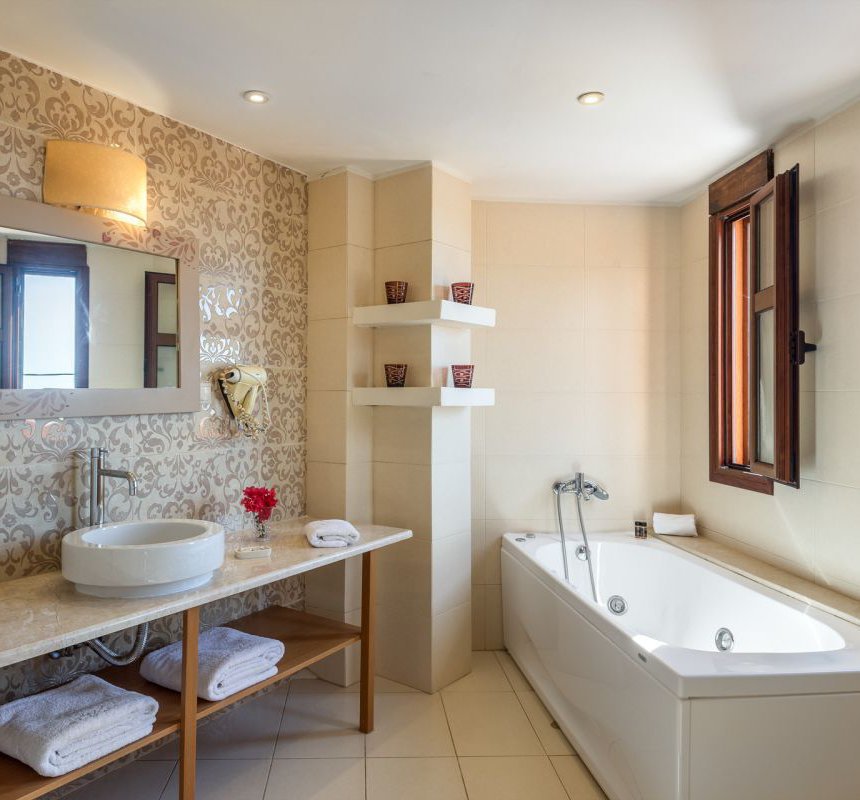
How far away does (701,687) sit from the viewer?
1.55 metres

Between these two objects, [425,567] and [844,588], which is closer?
[844,588]

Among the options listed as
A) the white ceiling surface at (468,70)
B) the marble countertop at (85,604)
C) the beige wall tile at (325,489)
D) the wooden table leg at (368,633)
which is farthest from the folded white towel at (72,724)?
the white ceiling surface at (468,70)

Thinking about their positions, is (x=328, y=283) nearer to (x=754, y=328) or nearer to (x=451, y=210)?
(x=451, y=210)

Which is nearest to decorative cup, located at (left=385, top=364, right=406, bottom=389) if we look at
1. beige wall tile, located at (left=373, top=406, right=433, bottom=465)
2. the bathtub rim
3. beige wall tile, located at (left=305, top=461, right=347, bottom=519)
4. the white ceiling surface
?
beige wall tile, located at (left=373, top=406, right=433, bottom=465)

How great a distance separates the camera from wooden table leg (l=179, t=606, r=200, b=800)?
175 centimetres

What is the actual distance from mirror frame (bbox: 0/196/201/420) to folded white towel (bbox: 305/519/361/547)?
642 mm

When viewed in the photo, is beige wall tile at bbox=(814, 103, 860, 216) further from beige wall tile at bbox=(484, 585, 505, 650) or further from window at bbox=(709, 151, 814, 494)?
beige wall tile at bbox=(484, 585, 505, 650)

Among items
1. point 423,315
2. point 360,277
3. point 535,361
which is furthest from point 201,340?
point 535,361

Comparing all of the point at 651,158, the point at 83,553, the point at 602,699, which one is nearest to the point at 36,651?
the point at 83,553

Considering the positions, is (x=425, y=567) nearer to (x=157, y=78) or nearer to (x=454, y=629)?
(x=454, y=629)

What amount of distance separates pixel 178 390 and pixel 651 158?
85.3 inches

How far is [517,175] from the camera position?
115 inches

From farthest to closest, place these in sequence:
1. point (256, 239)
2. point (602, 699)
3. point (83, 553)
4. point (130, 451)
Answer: point (256, 239) < point (130, 451) < point (602, 699) < point (83, 553)

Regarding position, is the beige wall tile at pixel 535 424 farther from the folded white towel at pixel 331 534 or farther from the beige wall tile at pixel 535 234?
the folded white towel at pixel 331 534
